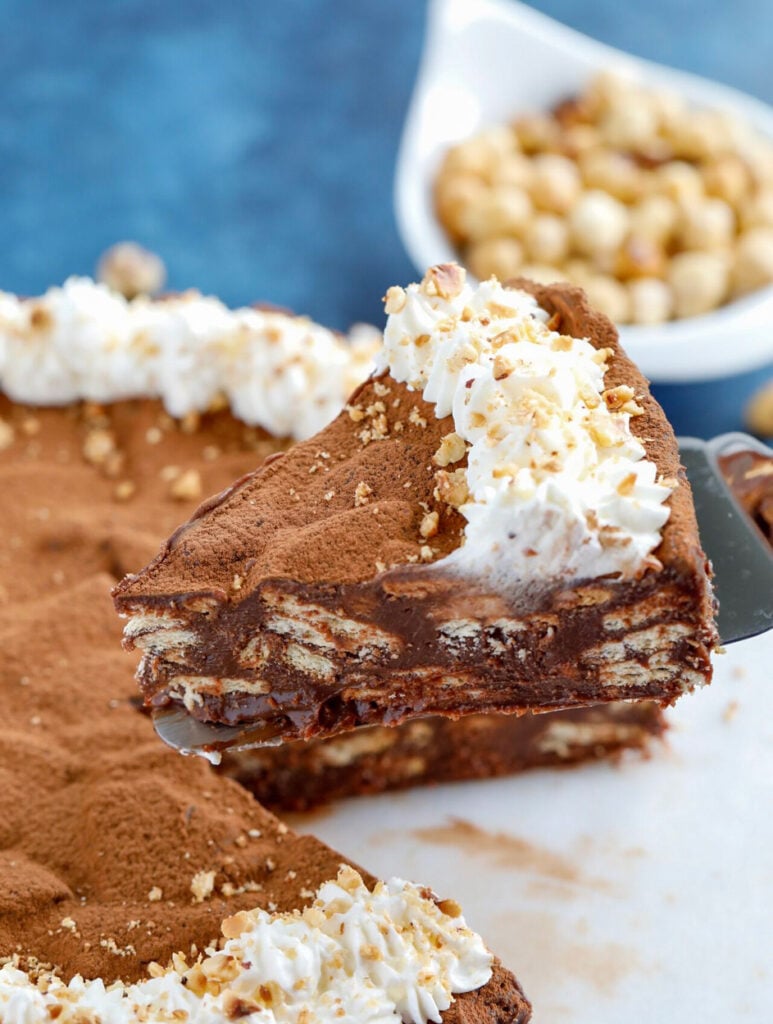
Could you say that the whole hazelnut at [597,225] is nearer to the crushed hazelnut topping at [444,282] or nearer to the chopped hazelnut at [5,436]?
the crushed hazelnut topping at [444,282]

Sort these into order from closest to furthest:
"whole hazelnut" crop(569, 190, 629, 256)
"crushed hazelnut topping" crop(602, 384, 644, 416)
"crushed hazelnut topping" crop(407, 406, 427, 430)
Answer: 1. "crushed hazelnut topping" crop(602, 384, 644, 416)
2. "crushed hazelnut topping" crop(407, 406, 427, 430)
3. "whole hazelnut" crop(569, 190, 629, 256)

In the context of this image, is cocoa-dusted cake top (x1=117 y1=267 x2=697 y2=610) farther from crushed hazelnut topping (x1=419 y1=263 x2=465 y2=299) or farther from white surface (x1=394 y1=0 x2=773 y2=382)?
white surface (x1=394 y1=0 x2=773 y2=382)

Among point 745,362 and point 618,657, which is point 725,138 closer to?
point 745,362

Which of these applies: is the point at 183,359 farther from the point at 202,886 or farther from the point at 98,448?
the point at 202,886

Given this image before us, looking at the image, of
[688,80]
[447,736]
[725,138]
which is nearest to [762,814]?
[447,736]

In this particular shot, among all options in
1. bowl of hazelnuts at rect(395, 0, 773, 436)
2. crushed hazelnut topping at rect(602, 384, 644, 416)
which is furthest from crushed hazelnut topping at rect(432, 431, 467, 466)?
bowl of hazelnuts at rect(395, 0, 773, 436)

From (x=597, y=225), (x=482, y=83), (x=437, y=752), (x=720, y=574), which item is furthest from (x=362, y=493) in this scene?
(x=482, y=83)
